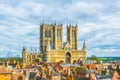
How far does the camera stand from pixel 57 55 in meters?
143

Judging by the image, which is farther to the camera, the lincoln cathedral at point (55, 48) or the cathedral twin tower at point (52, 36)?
the cathedral twin tower at point (52, 36)

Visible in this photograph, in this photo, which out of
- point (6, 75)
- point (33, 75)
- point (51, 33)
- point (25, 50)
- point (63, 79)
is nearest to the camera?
point (6, 75)

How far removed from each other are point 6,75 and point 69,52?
111838 mm

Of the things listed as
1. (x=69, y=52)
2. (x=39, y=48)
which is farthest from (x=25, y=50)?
(x=69, y=52)

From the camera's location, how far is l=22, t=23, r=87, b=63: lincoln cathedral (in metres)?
142

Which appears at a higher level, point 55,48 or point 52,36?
point 52,36

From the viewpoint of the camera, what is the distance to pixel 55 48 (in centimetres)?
14738

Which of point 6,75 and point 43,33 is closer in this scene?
point 6,75

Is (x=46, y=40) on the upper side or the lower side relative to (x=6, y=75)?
upper

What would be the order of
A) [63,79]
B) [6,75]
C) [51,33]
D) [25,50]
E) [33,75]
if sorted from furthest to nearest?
1. [51,33]
2. [25,50]
3. [33,75]
4. [63,79]
5. [6,75]

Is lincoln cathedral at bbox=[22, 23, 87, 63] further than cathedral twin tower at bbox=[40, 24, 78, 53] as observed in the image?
No

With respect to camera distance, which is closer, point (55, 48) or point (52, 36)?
point (55, 48)

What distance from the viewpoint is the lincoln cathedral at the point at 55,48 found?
5571 inches

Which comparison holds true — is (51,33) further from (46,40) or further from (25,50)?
(25,50)
